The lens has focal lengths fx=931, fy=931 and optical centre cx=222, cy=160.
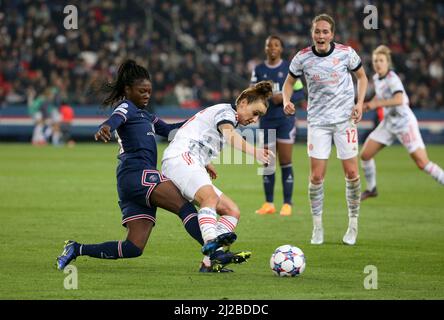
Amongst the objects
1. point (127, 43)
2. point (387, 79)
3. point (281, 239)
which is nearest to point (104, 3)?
point (127, 43)

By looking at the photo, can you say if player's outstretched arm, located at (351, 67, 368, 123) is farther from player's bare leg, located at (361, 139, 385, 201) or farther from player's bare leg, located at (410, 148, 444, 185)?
player's bare leg, located at (361, 139, 385, 201)

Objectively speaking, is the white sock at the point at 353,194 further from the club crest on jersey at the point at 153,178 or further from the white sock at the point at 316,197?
the club crest on jersey at the point at 153,178

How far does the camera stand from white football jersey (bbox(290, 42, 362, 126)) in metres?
11.1

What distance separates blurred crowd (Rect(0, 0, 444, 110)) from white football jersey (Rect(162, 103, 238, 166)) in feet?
81.0

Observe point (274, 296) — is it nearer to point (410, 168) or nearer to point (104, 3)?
point (410, 168)

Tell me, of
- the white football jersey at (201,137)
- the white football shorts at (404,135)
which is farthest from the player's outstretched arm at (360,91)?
the white football shorts at (404,135)

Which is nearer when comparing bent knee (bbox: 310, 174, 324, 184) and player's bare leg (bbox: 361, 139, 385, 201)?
bent knee (bbox: 310, 174, 324, 184)

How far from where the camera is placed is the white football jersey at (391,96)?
14.9 metres

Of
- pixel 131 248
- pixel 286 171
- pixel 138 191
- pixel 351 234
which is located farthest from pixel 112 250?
pixel 286 171

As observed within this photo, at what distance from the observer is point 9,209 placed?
46.7 feet

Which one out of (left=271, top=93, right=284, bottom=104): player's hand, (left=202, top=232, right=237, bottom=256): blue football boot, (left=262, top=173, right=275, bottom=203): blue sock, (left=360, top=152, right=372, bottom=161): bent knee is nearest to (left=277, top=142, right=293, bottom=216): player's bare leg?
(left=262, top=173, right=275, bottom=203): blue sock

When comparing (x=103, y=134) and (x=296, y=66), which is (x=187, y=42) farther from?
(x=103, y=134)

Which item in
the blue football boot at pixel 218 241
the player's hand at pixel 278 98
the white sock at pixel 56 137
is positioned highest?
→ the white sock at pixel 56 137

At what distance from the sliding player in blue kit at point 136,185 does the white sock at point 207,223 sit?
0.24 meters
